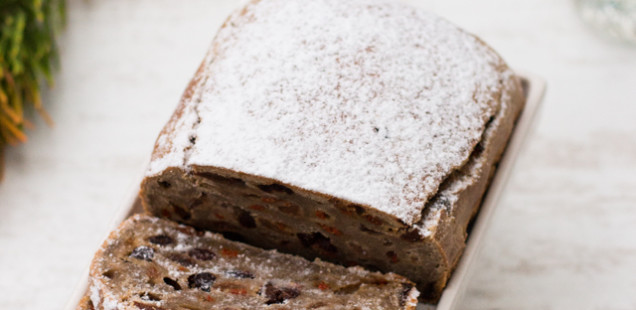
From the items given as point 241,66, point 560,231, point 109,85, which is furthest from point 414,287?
point 109,85

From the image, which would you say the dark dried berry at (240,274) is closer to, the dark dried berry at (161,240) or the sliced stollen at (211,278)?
the sliced stollen at (211,278)

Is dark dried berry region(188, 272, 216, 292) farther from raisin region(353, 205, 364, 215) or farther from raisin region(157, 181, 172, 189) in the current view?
raisin region(353, 205, 364, 215)

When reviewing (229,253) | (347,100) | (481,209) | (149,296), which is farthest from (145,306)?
(481,209)

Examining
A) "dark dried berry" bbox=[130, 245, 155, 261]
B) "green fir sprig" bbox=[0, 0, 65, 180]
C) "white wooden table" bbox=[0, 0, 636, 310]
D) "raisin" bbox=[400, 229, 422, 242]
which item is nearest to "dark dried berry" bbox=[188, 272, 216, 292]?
"dark dried berry" bbox=[130, 245, 155, 261]

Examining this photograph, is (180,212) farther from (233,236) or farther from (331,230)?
(331,230)

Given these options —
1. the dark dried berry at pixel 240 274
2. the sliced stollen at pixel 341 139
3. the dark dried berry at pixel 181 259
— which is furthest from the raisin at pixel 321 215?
the dark dried berry at pixel 181 259
